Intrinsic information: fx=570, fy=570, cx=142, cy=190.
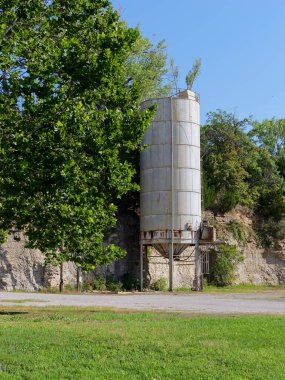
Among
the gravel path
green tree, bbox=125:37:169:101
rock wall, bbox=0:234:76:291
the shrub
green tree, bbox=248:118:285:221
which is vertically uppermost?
green tree, bbox=125:37:169:101

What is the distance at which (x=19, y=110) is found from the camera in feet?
48.4

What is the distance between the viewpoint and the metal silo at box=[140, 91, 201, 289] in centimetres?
3747

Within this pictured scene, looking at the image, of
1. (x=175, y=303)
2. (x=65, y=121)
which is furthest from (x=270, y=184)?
(x=65, y=121)

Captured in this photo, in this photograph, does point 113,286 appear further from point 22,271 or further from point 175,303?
point 175,303

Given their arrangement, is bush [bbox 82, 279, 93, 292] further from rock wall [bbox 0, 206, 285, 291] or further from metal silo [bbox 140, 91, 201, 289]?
metal silo [bbox 140, 91, 201, 289]

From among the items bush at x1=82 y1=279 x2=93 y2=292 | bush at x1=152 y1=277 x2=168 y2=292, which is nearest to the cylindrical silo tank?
bush at x1=152 y1=277 x2=168 y2=292

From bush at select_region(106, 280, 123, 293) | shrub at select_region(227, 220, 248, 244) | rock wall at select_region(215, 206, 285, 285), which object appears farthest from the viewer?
shrub at select_region(227, 220, 248, 244)

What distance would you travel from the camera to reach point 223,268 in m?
44.5

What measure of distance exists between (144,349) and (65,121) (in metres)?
6.03

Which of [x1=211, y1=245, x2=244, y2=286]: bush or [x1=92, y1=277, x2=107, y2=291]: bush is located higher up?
[x1=211, y1=245, x2=244, y2=286]: bush

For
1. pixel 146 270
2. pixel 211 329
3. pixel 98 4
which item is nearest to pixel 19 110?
pixel 98 4

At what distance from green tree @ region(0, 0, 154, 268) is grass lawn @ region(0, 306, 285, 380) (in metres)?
2.91

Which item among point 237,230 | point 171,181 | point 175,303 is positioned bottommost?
point 175,303

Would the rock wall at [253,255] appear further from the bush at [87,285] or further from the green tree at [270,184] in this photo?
the bush at [87,285]
